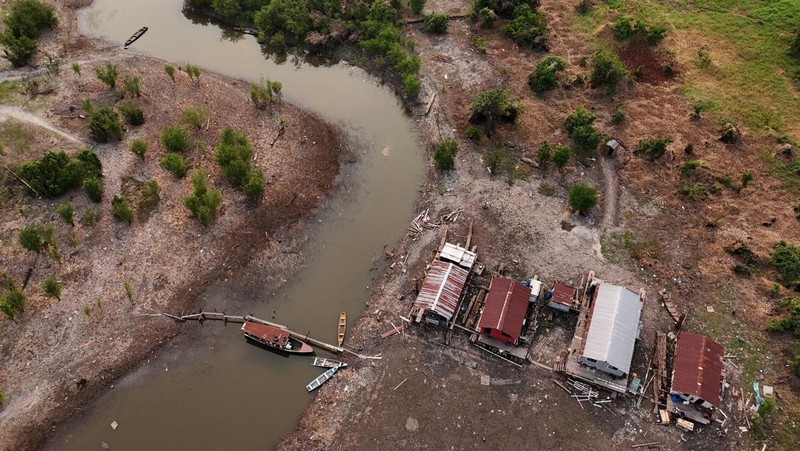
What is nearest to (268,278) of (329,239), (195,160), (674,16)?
(329,239)

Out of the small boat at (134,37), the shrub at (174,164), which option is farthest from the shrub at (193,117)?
the small boat at (134,37)

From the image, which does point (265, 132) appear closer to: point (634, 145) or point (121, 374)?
point (121, 374)

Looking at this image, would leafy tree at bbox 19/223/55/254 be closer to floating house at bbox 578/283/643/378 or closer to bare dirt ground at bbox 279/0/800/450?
bare dirt ground at bbox 279/0/800/450

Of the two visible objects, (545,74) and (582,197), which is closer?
(582,197)

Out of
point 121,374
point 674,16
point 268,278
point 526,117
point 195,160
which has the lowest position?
point 121,374

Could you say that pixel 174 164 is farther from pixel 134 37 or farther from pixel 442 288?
pixel 134 37

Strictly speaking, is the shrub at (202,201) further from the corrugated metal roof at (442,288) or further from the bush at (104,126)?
the corrugated metal roof at (442,288)

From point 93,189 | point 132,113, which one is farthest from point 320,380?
point 132,113

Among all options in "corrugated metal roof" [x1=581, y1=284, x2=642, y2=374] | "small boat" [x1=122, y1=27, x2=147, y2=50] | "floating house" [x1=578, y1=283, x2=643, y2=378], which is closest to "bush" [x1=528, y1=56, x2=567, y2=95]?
"corrugated metal roof" [x1=581, y1=284, x2=642, y2=374]
